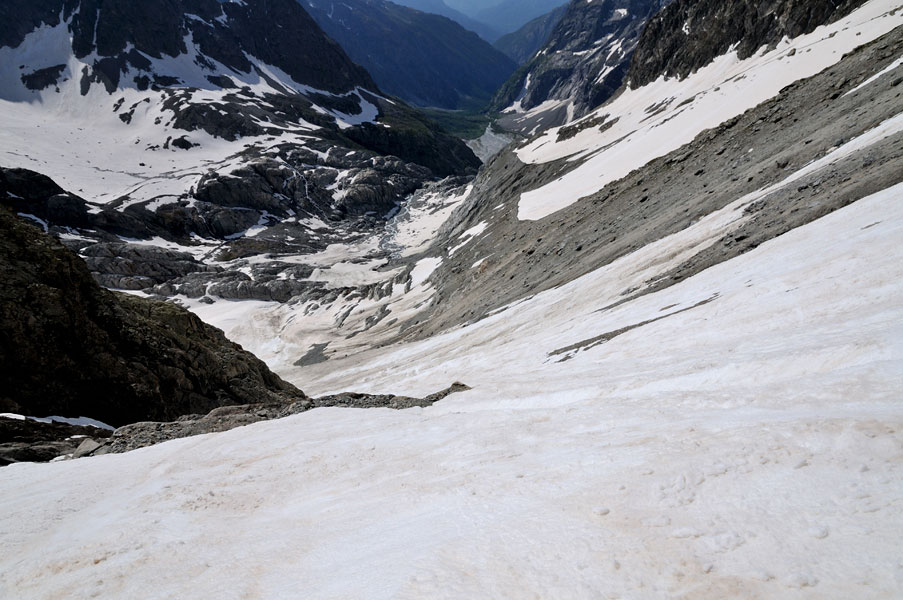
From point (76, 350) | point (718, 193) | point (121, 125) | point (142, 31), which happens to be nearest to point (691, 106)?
point (718, 193)

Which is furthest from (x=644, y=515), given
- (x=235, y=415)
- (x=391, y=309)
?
A: (x=391, y=309)

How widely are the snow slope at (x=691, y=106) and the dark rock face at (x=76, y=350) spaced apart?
34670 millimetres

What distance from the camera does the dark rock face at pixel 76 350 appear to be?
14.4m

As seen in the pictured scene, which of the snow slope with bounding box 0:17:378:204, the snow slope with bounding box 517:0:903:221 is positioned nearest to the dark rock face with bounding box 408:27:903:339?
the snow slope with bounding box 517:0:903:221

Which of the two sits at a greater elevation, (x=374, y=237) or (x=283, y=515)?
(x=374, y=237)

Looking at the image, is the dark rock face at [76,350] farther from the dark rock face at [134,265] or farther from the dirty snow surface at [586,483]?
the dark rock face at [134,265]

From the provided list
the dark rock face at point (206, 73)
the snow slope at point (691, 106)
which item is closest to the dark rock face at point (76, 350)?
the snow slope at point (691, 106)

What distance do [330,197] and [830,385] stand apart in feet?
416

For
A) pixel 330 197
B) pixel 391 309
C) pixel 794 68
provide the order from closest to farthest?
pixel 794 68
pixel 391 309
pixel 330 197

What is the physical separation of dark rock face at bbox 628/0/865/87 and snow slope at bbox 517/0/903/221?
2.09 m

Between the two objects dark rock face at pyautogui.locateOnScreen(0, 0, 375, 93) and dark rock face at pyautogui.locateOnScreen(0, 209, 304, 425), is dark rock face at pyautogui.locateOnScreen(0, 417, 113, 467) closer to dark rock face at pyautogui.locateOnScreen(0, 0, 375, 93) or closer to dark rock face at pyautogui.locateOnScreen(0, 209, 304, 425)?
dark rock face at pyautogui.locateOnScreen(0, 209, 304, 425)

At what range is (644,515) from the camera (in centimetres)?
450

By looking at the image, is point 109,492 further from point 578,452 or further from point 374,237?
point 374,237

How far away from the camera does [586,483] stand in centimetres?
527
